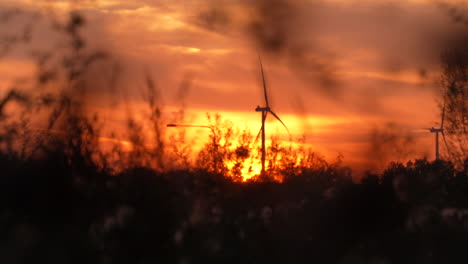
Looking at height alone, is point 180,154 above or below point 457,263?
above

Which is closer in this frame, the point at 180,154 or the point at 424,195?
the point at 424,195

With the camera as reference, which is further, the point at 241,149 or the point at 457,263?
the point at 241,149

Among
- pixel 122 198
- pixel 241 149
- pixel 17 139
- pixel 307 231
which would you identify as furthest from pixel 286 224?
pixel 241 149

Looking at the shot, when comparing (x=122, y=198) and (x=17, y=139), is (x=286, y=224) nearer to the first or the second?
(x=122, y=198)

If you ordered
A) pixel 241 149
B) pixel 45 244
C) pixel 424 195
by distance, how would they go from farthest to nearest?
pixel 241 149, pixel 424 195, pixel 45 244

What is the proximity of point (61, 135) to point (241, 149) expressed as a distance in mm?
36741

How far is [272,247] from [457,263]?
20.4 ft

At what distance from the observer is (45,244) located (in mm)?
26344

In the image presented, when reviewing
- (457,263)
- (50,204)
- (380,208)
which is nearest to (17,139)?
(50,204)

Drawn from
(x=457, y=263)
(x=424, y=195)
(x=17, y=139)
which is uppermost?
(x=17, y=139)

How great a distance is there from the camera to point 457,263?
2811cm

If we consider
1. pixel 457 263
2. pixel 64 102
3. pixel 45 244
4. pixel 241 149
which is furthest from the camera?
pixel 241 149

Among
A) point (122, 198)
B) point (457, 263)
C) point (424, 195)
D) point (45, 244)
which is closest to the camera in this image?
point (45, 244)

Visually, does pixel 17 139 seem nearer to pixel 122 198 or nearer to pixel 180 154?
pixel 122 198
